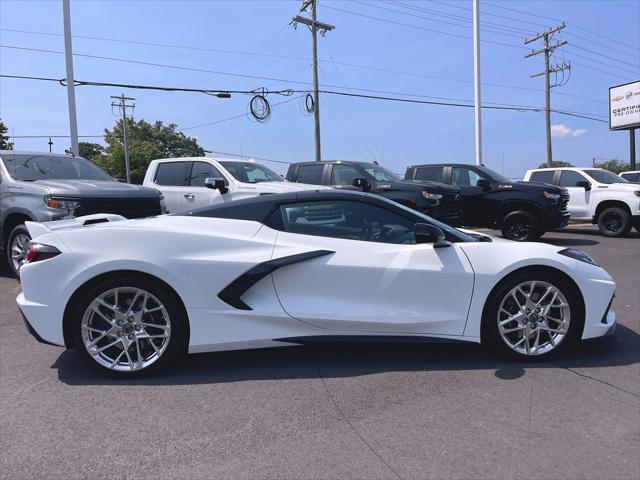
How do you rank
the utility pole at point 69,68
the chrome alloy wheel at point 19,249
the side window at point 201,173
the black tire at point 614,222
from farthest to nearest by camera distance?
the utility pole at point 69,68, the black tire at point 614,222, the side window at point 201,173, the chrome alloy wheel at point 19,249

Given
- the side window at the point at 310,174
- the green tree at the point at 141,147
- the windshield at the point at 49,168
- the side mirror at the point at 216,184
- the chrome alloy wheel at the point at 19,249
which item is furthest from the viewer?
the green tree at the point at 141,147

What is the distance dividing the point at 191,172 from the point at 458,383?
7.46m

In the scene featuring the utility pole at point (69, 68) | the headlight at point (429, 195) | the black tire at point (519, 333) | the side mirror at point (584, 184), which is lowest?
the black tire at point (519, 333)

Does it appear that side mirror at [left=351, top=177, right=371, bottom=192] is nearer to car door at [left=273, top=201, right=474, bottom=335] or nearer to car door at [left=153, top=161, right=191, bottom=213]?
car door at [left=153, top=161, right=191, bottom=213]

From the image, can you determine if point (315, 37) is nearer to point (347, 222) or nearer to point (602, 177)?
point (602, 177)

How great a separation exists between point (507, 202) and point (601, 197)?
3.37m

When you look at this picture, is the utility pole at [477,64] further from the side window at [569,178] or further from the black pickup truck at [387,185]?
the black pickup truck at [387,185]

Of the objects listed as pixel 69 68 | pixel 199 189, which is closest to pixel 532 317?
pixel 199 189

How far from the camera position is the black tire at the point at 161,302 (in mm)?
3590

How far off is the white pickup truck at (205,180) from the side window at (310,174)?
1.25 metres

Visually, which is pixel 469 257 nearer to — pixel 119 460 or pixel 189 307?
pixel 189 307

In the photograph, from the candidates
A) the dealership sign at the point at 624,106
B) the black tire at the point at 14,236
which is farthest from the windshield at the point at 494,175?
the dealership sign at the point at 624,106

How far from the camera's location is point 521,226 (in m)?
10.8

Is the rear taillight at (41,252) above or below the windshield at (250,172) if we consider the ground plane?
below
